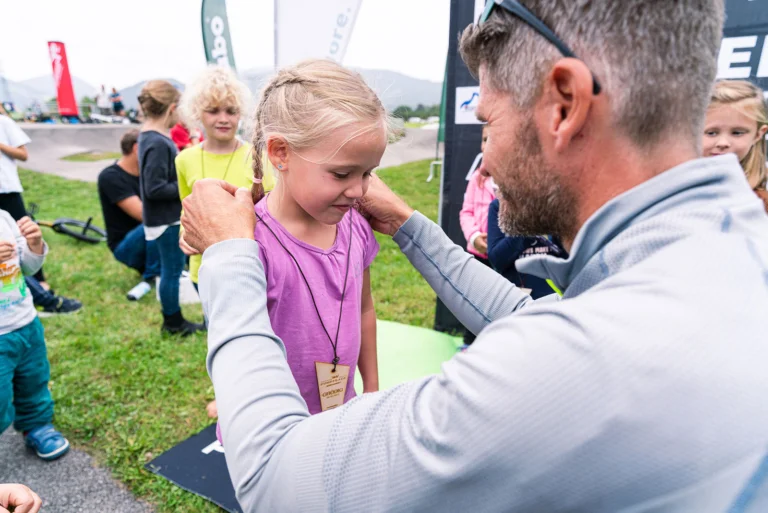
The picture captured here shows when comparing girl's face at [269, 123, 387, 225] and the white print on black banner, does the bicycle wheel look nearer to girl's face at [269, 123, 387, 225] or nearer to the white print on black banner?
girl's face at [269, 123, 387, 225]

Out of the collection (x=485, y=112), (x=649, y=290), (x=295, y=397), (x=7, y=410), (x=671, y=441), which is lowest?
(x=7, y=410)

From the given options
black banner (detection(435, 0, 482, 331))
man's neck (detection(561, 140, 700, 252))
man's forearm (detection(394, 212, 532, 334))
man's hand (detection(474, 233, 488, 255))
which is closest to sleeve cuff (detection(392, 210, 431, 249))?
man's forearm (detection(394, 212, 532, 334))

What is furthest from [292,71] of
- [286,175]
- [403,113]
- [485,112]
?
[485,112]

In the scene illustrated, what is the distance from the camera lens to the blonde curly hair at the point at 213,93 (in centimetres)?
314

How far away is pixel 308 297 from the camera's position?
160 cm

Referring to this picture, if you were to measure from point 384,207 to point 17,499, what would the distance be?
4.73 feet

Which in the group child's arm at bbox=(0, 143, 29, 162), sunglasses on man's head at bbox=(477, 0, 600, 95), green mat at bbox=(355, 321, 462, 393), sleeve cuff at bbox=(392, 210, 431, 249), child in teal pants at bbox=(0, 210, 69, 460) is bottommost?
green mat at bbox=(355, 321, 462, 393)

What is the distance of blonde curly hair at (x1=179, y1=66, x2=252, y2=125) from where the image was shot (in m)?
3.14

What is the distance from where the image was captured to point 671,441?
0.59 metres

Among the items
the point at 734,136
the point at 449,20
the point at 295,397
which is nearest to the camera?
the point at 295,397

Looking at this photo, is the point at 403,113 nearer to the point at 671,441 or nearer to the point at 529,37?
the point at 529,37

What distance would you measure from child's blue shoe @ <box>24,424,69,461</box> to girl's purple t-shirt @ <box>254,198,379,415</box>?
79.0 inches

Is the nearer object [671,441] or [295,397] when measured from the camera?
[671,441]

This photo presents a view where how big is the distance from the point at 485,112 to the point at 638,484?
73 cm
